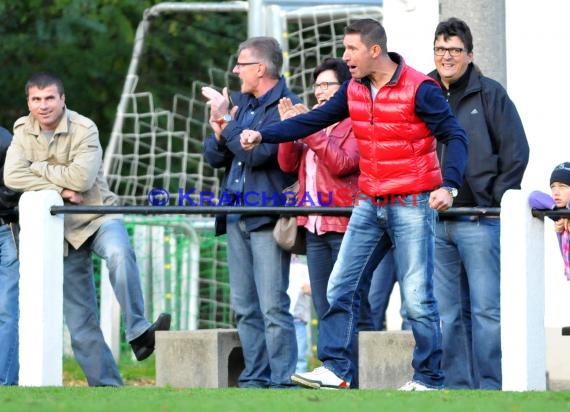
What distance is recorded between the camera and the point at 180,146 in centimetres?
2256

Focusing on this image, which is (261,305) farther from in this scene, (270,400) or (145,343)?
(270,400)

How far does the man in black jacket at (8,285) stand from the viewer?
1171cm

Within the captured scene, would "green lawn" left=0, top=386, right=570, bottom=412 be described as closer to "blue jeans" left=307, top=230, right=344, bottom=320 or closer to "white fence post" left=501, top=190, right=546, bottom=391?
"white fence post" left=501, top=190, right=546, bottom=391

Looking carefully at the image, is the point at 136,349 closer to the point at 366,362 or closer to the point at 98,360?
the point at 98,360

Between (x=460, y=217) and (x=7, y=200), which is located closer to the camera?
(x=460, y=217)

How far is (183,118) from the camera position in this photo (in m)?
21.5

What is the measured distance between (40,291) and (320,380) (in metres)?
1.94

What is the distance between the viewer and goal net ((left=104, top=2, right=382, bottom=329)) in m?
19.2

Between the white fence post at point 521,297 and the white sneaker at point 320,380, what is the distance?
3.11ft

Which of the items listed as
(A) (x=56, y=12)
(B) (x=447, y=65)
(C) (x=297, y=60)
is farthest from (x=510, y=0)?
(A) (x=56, y=12)

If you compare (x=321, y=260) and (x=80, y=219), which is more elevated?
(x=80, y=219)

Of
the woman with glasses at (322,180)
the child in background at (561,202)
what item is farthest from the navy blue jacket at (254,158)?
the child in background at (561,202)

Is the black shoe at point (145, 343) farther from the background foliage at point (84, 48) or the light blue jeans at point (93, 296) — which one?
the background foliage at point (84, 48)

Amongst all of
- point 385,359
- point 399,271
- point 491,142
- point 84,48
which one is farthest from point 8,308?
point 84,48
